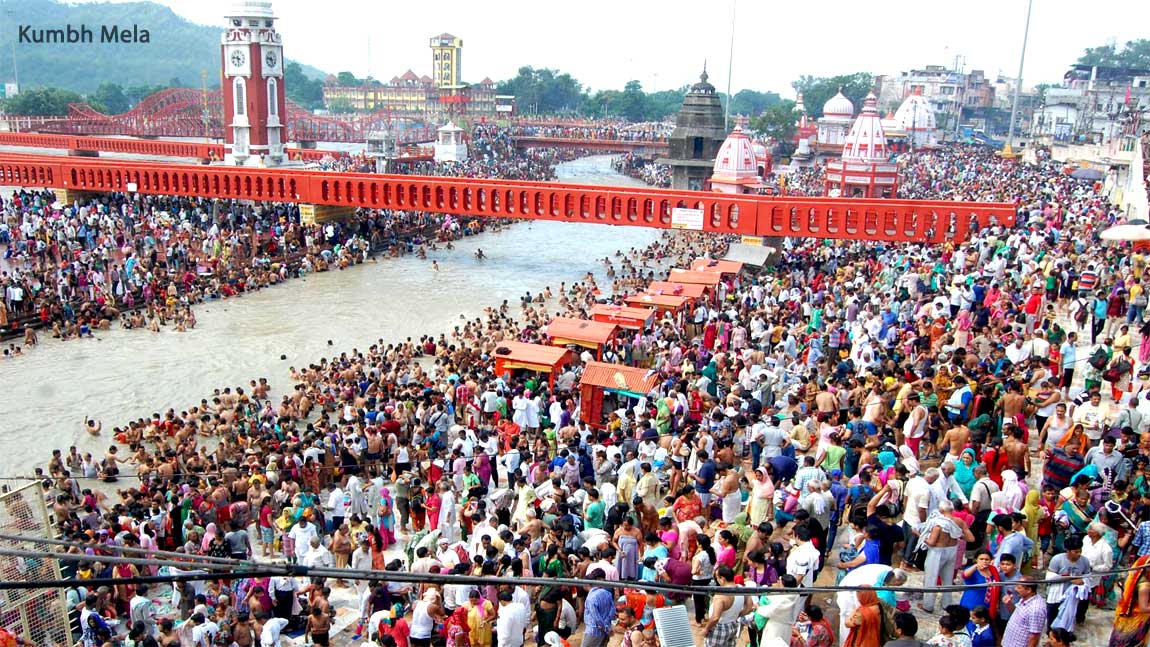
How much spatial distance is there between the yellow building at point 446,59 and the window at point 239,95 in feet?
321

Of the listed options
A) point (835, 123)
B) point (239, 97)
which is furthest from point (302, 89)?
A: point (239, 97)

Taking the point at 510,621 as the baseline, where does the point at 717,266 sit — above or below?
above

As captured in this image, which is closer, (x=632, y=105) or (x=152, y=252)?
(x=152, y=252)

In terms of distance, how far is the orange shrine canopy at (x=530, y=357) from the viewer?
56.3ft

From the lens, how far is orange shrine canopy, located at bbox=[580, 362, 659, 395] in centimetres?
1539

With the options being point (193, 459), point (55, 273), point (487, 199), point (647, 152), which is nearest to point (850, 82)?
point (647, 152)

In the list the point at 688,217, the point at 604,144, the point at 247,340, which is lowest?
the point at 247,340

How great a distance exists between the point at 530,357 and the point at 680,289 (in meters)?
7.58

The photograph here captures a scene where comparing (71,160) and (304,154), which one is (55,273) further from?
(304,154)

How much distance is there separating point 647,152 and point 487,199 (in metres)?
43.8

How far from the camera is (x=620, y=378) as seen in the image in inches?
612

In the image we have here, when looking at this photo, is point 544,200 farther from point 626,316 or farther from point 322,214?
point 626,316

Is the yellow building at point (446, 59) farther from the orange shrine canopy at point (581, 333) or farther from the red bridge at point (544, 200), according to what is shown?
the orange shrine canopy at point (581, 333)

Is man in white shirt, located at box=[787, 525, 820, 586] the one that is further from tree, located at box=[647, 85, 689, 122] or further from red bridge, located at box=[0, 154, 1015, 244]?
tree, located at box=[647, 85, 689, 122]
